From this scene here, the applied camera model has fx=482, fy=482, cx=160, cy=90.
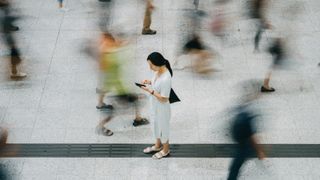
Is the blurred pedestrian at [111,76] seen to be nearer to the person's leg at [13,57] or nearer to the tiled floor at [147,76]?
the tiled floor at [147,76]

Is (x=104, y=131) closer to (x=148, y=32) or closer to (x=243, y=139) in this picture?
(x=243, y=139)

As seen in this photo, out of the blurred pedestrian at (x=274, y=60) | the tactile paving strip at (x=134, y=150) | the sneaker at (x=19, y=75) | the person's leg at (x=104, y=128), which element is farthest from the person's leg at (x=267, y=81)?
the sneaker at (x=19, y=75)

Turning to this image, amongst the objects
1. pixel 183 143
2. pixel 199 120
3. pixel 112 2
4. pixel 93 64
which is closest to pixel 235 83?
pixel 199 120

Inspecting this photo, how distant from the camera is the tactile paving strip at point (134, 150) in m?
7.03

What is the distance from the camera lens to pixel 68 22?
1001 centimetres

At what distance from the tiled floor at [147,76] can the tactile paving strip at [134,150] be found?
4.2 inches

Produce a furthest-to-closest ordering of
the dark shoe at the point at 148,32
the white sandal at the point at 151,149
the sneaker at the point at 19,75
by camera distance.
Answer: the dark shoe at the point at 148,32 → the sneaker at the point at 19,75 → the white sandal at the point at 151,149

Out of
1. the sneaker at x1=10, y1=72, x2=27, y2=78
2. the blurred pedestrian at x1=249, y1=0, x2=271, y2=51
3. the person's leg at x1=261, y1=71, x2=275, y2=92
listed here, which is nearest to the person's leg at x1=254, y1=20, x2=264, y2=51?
the blurred pedestrian at x1=249, y1=0, x2=271, y2=51

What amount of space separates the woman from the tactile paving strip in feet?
1.36

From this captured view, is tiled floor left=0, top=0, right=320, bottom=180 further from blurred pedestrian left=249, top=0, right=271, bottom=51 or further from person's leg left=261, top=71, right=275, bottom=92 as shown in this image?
blurred pedestrian left=249, top=0, right=271, bottom=51

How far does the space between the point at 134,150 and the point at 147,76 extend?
1920 millimetres

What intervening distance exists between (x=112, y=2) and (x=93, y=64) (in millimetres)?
2358

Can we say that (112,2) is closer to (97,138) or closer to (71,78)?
(71,78)

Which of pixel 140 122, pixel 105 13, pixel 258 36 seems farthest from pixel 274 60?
pixel 105 13
